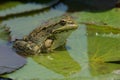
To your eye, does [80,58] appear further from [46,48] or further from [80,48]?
[46,48]

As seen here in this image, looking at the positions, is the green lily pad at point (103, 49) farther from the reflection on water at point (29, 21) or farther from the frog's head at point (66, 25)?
the reflection on water at point (29, 21)

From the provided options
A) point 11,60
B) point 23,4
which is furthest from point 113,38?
point 23,4

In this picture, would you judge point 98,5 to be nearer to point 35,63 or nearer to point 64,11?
point 64,11

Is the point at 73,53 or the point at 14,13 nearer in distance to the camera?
the point at 73,53

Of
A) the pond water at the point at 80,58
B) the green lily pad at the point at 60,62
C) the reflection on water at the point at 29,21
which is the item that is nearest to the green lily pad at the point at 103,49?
the pond water at the point at 80,58

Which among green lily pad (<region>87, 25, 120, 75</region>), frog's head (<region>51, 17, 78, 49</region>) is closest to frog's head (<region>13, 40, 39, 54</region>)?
frog's head (<region>51, 17, 78, 49</region>)

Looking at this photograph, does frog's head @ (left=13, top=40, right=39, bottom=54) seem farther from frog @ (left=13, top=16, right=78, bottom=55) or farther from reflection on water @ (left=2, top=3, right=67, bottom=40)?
reflection on water @ (left=2, top=3, right=67, bottom=40)
